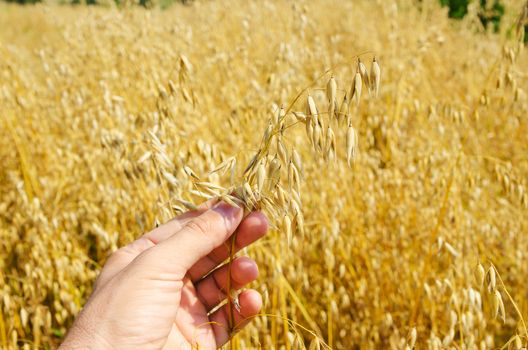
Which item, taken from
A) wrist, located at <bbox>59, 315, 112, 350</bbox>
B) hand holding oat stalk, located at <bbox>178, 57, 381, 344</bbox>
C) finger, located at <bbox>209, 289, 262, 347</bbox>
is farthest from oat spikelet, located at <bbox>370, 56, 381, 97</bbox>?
wrist, located at <bbox>59, 315, 112, 350</bbox>

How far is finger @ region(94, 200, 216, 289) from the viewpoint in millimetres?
1246

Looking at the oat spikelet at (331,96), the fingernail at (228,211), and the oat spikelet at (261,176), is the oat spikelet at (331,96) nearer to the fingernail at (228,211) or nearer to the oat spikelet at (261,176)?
the oat spikelet at (261,176)

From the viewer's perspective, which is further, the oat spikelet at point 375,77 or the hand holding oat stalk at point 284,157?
the oat spikelet at point 375,77

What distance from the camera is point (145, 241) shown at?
1.30m

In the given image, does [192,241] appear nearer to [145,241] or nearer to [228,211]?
[228,211]

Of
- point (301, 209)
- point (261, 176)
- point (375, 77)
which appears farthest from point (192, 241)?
point (301, 209)

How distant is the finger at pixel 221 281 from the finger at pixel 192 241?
0.57 feet

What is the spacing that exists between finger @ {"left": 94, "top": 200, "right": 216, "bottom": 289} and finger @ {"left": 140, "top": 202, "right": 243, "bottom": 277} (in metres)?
0.17

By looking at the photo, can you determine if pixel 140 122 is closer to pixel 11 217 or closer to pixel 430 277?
pixel 11 217

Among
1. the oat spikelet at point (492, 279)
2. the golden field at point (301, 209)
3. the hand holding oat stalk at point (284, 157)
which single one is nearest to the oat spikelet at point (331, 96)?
the hand holding oat stalk at point (284, 157)

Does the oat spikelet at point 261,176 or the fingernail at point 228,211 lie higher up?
the oat spikelet at point 261,176

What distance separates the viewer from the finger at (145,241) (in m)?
1.25

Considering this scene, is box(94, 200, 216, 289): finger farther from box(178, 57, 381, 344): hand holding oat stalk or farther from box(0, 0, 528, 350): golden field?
box(178, 57, 381, 344): hand holding oat stalk

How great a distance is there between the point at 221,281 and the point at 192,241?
315 millimetres
